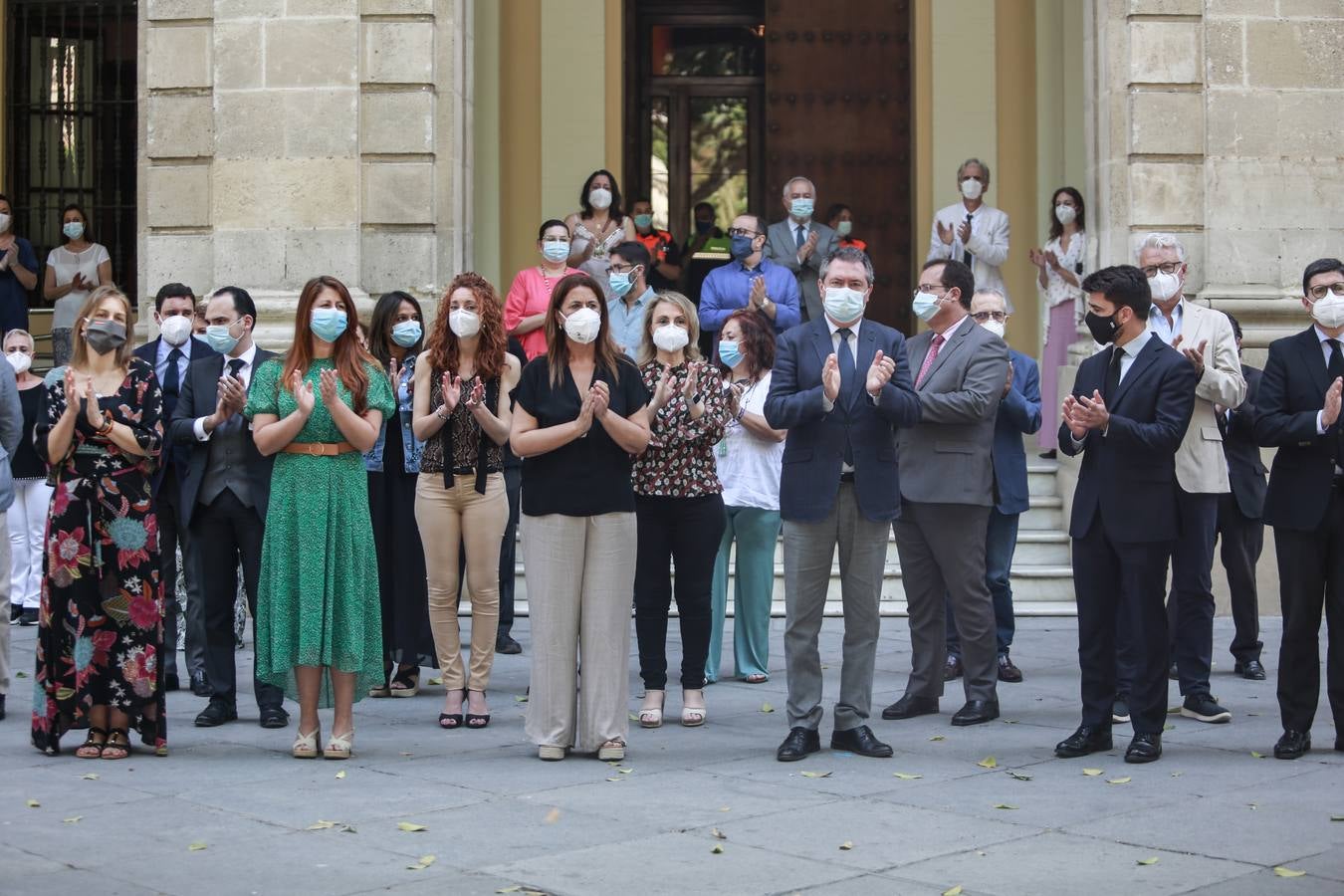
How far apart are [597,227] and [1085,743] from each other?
256 inches

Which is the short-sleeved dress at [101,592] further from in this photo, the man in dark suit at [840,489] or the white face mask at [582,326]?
the man in dark suit at [840,489]

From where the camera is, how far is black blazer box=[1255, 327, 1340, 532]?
7938 millimetres

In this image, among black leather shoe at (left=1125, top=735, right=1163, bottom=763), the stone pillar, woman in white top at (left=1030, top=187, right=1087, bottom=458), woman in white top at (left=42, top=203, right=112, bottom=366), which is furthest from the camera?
woman in white top at (left=42, top=203, right=112, bottom=366)

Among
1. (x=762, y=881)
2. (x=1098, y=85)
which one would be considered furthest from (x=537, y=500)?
(x=1098, y=85)

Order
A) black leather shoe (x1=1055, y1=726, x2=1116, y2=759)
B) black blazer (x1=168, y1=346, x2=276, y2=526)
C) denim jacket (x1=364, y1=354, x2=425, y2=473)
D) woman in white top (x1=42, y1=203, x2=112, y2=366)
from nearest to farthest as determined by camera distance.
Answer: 1. black leather shoe (x1=1055, y1=726, x2=1116, y2=759)
2. black blazer (x1=168, y1=346, x2=276, y2=526)
3. denim jacket (x1=364, y1=354, x2=425, y2=473)
4. woman in white top (x1=42, y1=203, x2=112, y2=366)

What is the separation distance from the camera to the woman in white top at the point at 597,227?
13.2m

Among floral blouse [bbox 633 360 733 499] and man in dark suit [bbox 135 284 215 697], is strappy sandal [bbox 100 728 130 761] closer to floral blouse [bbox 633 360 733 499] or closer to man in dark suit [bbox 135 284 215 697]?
man in dark suit [bbox 135 284 215 697]

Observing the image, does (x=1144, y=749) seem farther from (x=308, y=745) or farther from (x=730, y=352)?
(x=308, y=745)

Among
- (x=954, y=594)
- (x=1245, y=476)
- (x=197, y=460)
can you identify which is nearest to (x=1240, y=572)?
(x=1245, y=476)

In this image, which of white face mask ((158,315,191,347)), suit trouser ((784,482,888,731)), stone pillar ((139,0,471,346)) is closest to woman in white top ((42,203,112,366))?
stone pillar ((139,0,471,346))

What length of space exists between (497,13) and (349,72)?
2.49 m

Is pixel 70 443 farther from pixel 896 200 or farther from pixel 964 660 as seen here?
pixel 896 200

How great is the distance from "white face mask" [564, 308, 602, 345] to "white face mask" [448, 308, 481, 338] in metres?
0.86

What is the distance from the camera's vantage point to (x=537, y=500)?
7969 millimetres
